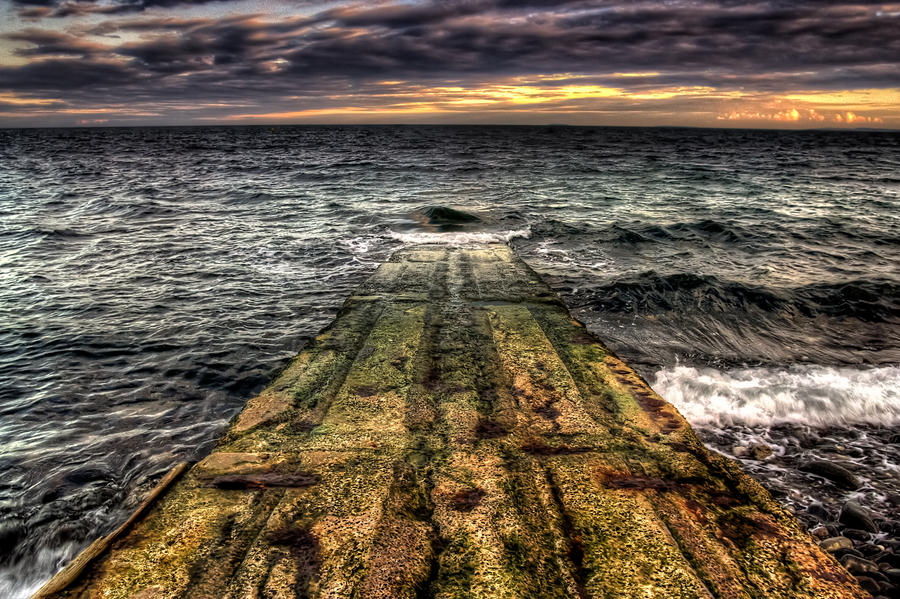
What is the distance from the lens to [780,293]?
958 cm

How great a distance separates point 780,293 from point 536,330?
6.73m

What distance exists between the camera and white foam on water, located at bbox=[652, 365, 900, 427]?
17.8ft

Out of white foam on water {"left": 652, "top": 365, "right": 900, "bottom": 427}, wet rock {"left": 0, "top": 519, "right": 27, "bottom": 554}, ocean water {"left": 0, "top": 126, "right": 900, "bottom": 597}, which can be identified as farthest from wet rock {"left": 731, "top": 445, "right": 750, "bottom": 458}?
wet rock {"left": 0, "top": 519, "right": 27, "bottom": 554}

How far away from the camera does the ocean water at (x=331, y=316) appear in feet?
15.4

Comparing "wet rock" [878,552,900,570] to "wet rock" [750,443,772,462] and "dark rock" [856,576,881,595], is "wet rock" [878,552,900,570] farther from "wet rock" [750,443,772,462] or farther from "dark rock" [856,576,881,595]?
"wet rock" [750,443,772,462]

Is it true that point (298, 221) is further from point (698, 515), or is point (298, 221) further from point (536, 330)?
point (698, 515)

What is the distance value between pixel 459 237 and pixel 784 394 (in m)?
8.72

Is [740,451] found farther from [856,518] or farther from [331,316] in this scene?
Answer: [331,316]

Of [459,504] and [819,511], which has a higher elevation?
[459,504]

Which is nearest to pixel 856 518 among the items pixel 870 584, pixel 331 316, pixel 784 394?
pixel 870 584

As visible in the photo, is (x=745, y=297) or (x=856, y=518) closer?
(x=856, y=518)

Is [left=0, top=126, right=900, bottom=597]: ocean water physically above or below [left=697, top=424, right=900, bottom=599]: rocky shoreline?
above

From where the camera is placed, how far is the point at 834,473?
14.6 ft

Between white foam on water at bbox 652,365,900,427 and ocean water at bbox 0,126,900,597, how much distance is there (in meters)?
0.03
